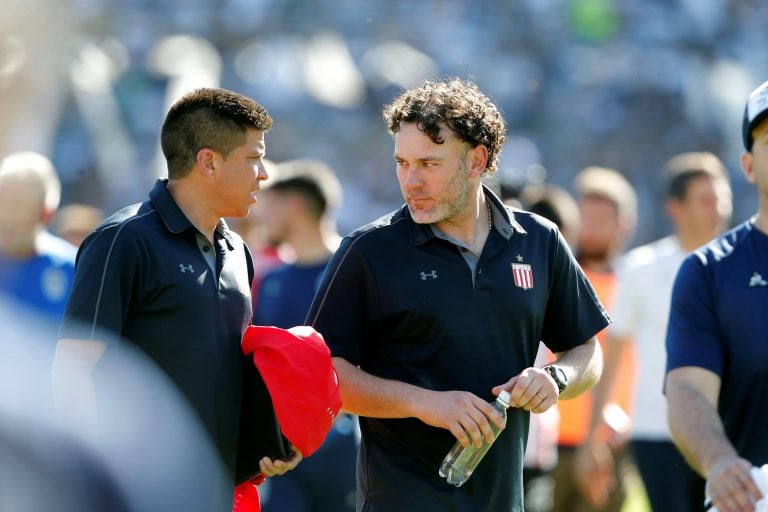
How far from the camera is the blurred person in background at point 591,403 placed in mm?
8414

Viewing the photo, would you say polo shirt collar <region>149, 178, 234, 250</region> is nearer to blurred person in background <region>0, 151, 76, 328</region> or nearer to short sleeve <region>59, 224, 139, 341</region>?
short sleeve <region>59, 224, 139, 341</region>

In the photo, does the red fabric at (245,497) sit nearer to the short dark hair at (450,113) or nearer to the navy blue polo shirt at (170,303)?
the navy blue polo shirt at (170,303)

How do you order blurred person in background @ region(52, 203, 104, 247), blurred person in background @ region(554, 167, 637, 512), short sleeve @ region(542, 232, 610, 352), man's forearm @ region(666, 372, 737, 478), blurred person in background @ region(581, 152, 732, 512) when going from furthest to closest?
blurred person in background @ region(52, 203, 104, 247)
blurred person in background @ region(554, 167, 637, 512)
blurred person in background @ region(581, 152, 732, 512)
short sleeve @ region(542, 232, 610, 352)
man's forearm @ region(666, 372, 737, 478)

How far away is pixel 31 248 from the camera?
24.0 feet

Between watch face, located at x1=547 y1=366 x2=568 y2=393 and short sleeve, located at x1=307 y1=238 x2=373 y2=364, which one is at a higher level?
short sleeve, located at x1=307 y1=238 x2=373 y2=364

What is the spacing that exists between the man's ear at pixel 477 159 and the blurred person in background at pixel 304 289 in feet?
9.86

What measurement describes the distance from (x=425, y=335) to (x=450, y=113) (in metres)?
0.82

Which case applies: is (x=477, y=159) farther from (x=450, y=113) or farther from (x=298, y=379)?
(x=298, y=379)

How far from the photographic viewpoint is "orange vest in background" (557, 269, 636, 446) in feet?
27.7

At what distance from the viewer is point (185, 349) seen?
13.8ft

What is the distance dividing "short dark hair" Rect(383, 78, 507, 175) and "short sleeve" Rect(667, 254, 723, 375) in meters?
0.86

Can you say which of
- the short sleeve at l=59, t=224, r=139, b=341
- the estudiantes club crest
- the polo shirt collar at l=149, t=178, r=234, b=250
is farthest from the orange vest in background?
the short sleeve at l=59, t=224, r=139, b=341

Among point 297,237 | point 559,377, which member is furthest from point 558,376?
point 297,237

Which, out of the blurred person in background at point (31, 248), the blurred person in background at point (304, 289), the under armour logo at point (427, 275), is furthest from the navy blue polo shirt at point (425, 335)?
the blurred person in background at point (31, 248)
